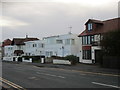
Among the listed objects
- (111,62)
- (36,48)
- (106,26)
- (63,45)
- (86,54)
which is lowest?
(111,62)

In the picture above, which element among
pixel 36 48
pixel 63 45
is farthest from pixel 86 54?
pixel 36 48

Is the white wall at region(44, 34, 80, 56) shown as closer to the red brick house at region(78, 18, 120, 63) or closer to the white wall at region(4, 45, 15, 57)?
the red brick house at region(78, 18, 120, 63)

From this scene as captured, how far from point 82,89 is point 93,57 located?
2626 centimetres

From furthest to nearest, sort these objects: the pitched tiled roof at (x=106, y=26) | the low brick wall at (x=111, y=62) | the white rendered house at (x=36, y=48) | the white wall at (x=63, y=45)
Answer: the white rendered house at (x=36, y=48), the white wall at (x=63, y=45), the pitched tiled roof at (x=106, y=26), the low brick wall at (x=111, y=62)

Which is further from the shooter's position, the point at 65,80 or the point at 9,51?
the point at 9,51

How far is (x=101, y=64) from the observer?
26.2m

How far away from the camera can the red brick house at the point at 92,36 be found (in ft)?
119

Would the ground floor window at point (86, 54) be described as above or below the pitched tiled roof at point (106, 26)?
below

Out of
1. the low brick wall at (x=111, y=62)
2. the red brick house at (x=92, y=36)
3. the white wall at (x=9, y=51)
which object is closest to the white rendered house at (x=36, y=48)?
the white wall at (x=9, y=51)

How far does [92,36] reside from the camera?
3822 cm

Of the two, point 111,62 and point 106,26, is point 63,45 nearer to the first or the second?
point 106,26

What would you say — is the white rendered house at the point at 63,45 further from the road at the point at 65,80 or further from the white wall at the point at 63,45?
the road at the point at 65,80

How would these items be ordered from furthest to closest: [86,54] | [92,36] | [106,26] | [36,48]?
[36,48] < [86,54] < [92,36] < [106,26]

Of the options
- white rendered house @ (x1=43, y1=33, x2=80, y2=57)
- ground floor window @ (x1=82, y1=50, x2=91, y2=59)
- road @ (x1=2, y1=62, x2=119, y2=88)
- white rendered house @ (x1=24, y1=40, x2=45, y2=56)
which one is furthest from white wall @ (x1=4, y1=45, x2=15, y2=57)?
road @ (x1=2, y1=62, x2=119, y2=88)
